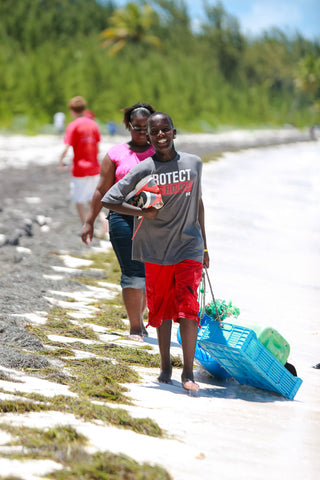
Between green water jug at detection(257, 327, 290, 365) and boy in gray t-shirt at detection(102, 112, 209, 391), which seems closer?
boy in gray t-shirt at detection(102, 112, 209, 391)

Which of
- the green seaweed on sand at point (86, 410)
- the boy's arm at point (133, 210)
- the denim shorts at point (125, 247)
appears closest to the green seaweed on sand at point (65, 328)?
the denim shorts at point (125, 247)

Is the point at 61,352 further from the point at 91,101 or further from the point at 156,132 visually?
the point at 91,101

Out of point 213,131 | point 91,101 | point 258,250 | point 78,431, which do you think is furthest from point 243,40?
point 78,431

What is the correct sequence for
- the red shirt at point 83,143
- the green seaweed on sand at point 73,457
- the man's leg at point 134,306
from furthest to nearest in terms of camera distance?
the red shirt at point 83,143 → the man's leg at point 134,306 → the green seaweed on sand at point 73,457

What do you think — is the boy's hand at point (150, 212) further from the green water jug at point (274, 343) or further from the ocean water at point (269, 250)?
the ocean water at point (269, 250)

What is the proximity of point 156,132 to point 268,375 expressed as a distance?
60.9 inches

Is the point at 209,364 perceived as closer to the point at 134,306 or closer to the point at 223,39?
the point at 134,306

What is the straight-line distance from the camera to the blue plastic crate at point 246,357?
4.18 meters

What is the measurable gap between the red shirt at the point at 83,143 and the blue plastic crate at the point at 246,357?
445 centimetres

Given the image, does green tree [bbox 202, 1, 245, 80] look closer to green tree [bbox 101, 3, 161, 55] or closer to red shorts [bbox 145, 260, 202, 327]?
green tree [bbox 101, 3, 161, 55]

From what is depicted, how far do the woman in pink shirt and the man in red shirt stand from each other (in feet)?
10.2

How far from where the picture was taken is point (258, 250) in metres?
9.75

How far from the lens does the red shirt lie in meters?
8.41

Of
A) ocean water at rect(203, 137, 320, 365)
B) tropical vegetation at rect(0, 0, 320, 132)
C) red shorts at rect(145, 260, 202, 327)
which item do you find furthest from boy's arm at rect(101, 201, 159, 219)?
tropical vegetation at rect(0, 0, 320, 132)
